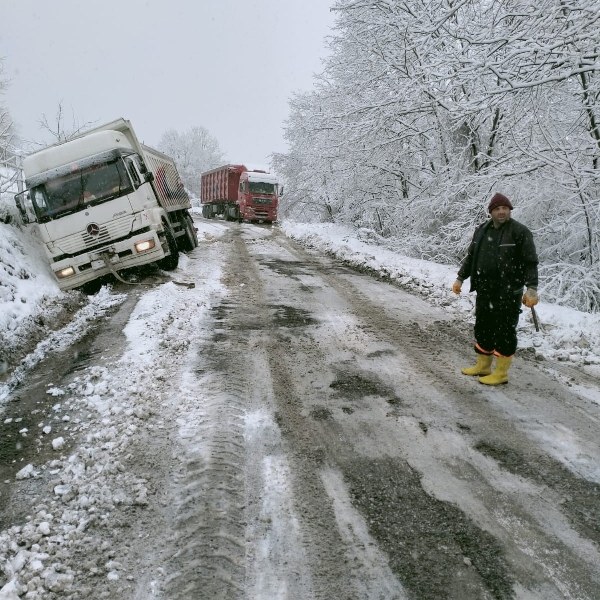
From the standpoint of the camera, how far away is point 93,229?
916cm

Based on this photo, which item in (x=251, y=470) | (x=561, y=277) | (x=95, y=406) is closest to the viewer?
(x=251, y=470)

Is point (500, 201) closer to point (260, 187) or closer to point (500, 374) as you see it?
point (500, 374)

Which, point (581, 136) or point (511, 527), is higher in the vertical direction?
point (581, 136)

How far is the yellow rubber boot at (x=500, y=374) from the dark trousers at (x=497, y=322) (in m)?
0.06

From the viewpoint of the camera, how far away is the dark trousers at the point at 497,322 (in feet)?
15.3

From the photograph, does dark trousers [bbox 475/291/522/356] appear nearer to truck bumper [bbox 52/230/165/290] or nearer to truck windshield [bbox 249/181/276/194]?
truck bumper [bbox 52/230/165/290]

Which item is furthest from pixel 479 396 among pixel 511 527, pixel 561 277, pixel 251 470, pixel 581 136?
pixel 581 136

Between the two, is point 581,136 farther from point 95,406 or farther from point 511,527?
point 95,406

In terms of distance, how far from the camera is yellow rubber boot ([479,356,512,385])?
4.70 m

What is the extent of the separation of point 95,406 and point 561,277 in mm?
7579

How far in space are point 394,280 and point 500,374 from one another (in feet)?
17.8

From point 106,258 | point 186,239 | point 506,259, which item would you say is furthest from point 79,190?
point 506,259

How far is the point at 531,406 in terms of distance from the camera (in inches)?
168

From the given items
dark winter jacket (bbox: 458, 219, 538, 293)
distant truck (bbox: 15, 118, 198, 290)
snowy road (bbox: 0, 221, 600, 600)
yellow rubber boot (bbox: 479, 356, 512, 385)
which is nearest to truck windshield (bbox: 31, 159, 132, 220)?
distant truck (bbox: 15, 118, 198, 290)
